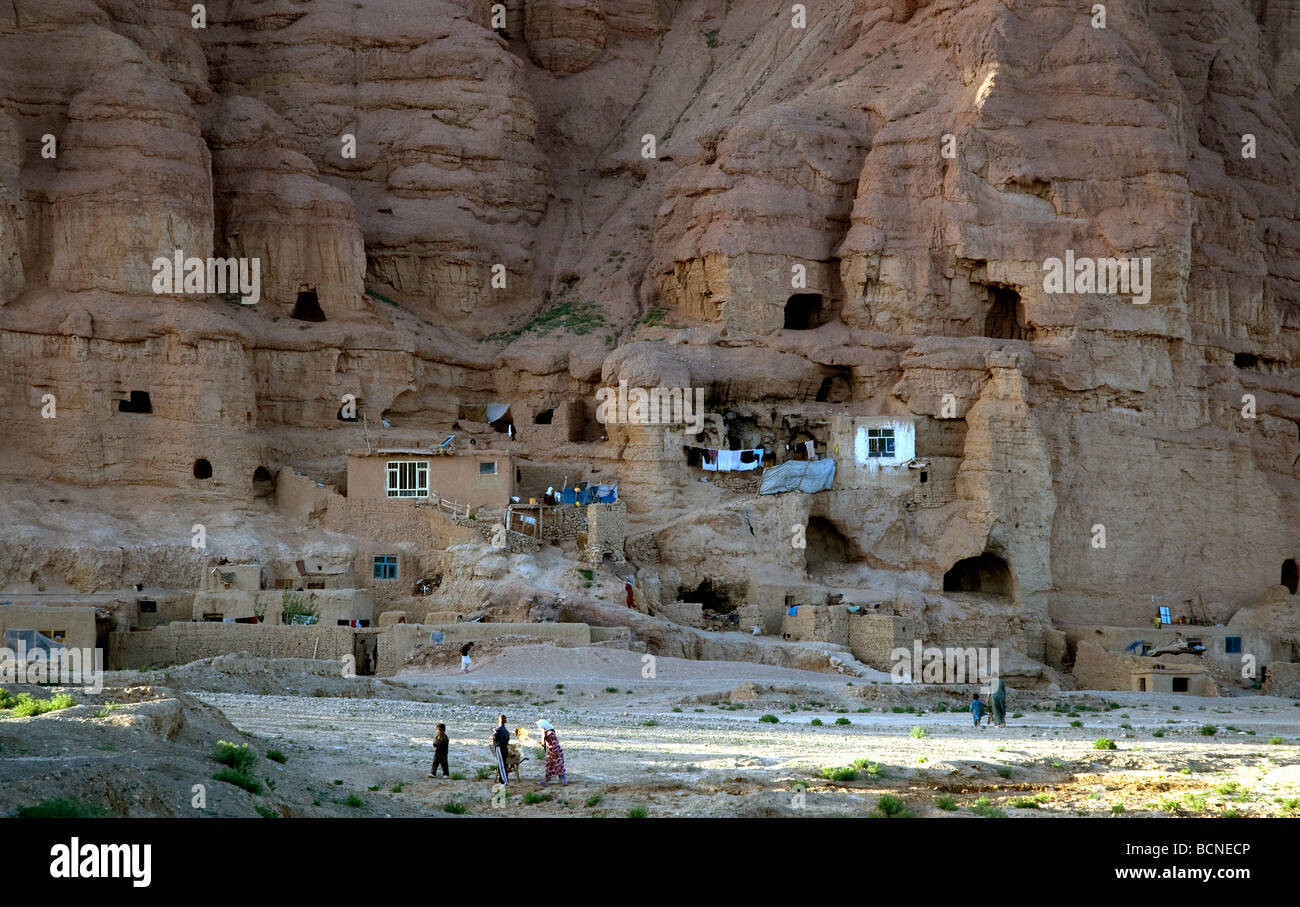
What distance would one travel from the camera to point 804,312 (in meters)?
60.7

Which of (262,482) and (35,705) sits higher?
(262,482)

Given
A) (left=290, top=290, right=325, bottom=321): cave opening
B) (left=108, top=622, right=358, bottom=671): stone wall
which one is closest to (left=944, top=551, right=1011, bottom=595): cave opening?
(left=108, top=622, right=358, bottom=671): stone wall

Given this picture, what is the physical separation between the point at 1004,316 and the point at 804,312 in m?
7.17

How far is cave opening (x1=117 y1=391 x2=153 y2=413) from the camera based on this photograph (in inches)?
2071

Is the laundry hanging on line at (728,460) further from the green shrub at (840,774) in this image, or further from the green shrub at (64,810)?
the green shrub at (64,810)

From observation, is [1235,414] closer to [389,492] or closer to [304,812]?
[389,492]

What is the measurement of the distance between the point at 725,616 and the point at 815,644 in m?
4.11

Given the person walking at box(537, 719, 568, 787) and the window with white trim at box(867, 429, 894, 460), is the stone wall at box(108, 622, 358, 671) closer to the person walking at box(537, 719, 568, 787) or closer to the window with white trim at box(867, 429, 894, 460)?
the window with white trim at box(867, 429, 894, 460)

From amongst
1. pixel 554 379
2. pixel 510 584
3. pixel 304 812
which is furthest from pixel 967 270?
pixel 304 812

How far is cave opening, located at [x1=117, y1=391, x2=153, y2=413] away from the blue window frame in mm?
9698

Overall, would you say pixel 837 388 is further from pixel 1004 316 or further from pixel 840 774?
pixel 840 774

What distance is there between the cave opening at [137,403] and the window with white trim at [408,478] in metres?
8.49

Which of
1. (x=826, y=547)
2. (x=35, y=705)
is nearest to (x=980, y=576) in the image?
(x=826, y=547)

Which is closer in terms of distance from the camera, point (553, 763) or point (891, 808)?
point (891, 808)
